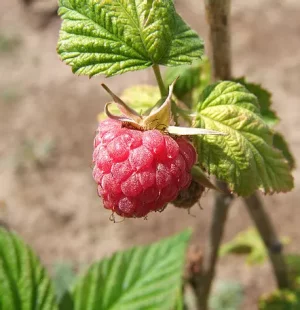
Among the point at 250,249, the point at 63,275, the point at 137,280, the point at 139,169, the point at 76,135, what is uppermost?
the point at 139,169

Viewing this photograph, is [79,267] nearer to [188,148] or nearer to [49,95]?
[49,95]

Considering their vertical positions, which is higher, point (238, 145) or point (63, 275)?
point (238, 145)

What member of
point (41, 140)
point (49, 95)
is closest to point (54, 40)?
point (49, 95)

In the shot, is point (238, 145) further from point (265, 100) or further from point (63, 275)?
point (63, 275)

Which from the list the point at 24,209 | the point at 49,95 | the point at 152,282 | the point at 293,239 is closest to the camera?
the point at 152,282

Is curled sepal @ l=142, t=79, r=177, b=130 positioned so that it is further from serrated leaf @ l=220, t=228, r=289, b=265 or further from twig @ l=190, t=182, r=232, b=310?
serrated leaf @ l=220, t=228, r=289, b=265

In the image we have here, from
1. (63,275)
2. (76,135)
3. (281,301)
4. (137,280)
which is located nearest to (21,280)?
(137,280)
